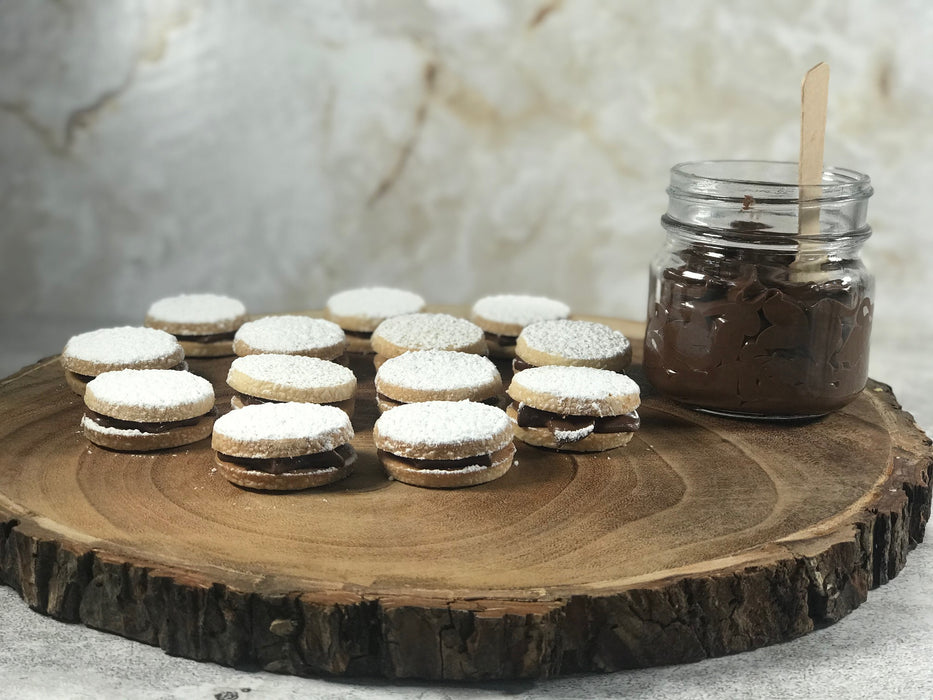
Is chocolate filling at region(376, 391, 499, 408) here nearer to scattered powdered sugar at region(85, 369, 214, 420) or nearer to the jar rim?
scattered powdered sugar at region(85, 369, 214, 420)

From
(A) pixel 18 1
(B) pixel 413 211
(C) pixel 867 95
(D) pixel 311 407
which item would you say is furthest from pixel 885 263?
(A) pixel 18 1

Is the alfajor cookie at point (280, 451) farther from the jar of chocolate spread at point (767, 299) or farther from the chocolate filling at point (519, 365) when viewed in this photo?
the jar of chocolate spread at point (767, 299)

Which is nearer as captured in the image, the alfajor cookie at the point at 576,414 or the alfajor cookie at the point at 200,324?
the alfajor cookie at the point at 576,414

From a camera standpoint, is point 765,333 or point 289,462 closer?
point 289,462

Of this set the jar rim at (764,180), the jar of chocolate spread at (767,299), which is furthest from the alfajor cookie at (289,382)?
the jar rim at (764,180)

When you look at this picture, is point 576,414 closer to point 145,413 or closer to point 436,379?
point 436,379

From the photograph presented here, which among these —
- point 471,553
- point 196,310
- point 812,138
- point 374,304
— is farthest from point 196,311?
point 812,138

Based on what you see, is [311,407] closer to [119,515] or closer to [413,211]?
[119,515]
